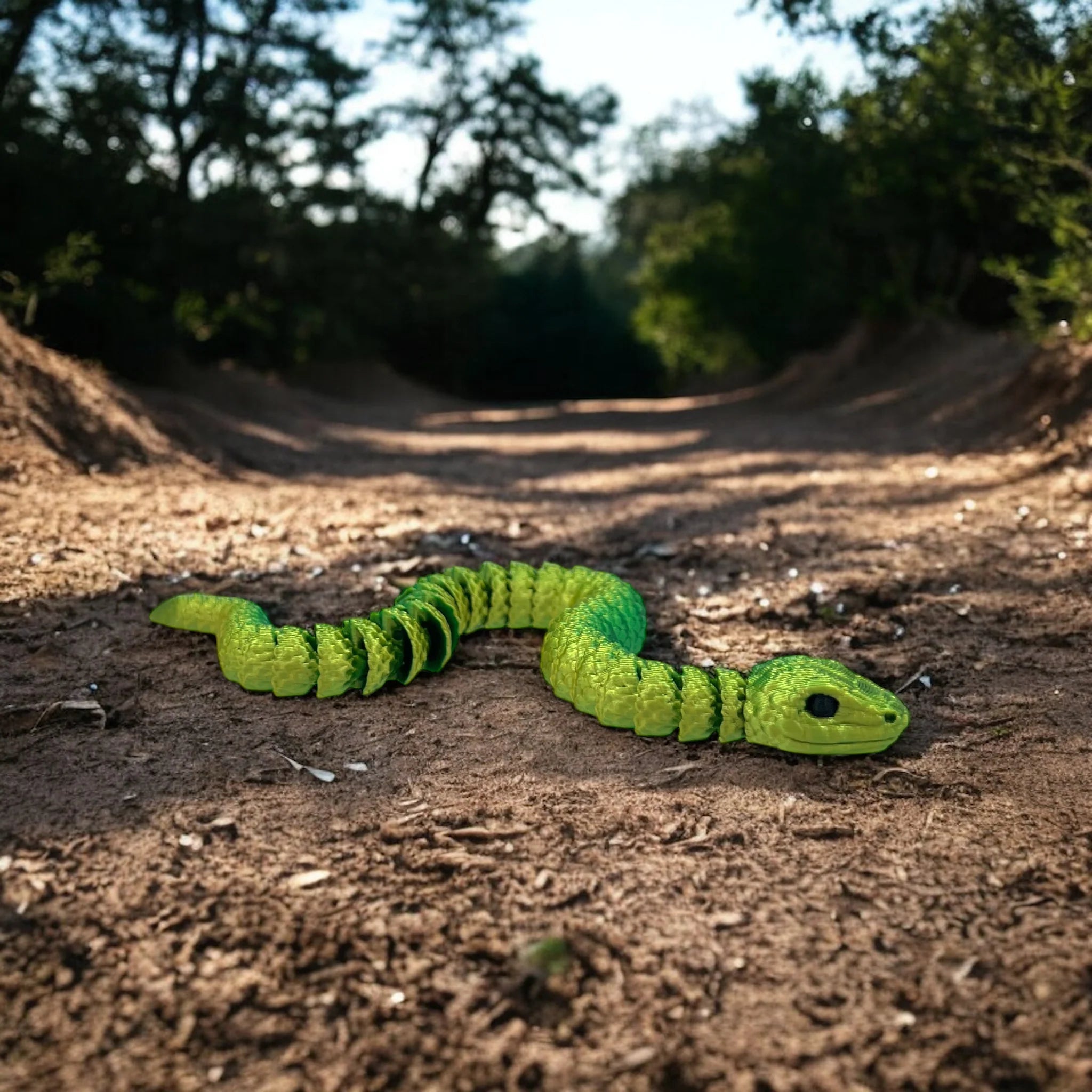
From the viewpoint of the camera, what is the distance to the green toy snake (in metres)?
3.20

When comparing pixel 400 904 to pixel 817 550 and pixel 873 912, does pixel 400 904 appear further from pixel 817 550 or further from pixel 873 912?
pixel 817 550

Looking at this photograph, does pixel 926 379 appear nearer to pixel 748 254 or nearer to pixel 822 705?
pixel 748 254

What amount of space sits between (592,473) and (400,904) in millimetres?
7878

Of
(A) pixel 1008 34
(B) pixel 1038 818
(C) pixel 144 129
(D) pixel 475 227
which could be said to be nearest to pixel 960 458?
(A) pixel 1008 34

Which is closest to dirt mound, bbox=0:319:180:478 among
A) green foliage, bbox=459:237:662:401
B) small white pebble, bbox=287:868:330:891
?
small white pebble, bbox=287:868:330:891

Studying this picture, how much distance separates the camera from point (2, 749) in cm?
319

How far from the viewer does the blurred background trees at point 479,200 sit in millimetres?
8562

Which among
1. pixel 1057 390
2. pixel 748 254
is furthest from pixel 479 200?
pixel 1057 390

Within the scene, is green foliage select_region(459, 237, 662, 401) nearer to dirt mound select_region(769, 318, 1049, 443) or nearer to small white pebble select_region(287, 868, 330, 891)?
dirt mound select_region(769, 318, 1049, 443)

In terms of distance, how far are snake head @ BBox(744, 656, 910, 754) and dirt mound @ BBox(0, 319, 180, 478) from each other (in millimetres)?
5626

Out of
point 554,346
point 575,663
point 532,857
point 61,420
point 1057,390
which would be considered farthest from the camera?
point 554,346

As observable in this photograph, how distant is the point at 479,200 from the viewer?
31703 mm

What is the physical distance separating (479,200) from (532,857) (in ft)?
104

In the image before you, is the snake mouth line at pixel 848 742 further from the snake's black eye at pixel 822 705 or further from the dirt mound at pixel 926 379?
the dirt mound at pixel 926 379
